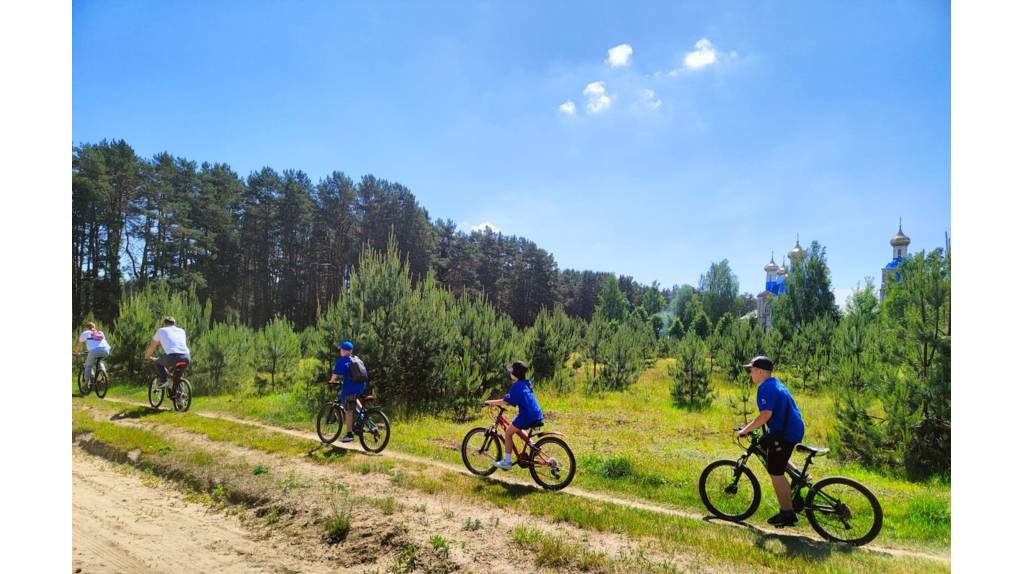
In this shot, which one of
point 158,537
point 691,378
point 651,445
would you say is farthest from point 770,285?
point 158,537

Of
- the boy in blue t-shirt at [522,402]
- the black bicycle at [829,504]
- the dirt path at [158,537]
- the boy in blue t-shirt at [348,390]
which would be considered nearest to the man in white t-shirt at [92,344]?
the dirt path at [158,537]

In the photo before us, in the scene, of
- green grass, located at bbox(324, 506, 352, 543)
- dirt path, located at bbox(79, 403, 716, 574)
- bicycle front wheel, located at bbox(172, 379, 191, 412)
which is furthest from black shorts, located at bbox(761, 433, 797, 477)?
bicycle front wheel, located at bbox(172, 379, 191, 412)

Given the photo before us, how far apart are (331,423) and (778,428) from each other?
787cm

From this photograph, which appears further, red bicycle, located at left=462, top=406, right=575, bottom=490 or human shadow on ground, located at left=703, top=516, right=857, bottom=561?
red bicycle, located at left=462, top=406, right=575, bottom=490

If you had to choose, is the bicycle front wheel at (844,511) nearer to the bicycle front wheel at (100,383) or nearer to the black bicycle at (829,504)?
the black bicycle at (829,504)

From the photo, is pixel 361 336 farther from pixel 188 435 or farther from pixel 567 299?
pixel 567 299

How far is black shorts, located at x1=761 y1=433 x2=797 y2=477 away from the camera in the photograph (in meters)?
5.49

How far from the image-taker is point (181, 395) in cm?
1246

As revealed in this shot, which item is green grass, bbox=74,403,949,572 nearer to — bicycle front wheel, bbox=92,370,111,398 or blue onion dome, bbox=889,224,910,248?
blue onion dome, bbox=889,224,910,248

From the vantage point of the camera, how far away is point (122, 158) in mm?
11969

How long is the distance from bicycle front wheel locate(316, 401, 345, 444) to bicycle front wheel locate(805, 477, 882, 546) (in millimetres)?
7671

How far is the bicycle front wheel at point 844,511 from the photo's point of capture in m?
5.20

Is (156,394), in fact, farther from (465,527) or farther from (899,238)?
(899,238)

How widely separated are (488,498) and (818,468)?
6974mm
